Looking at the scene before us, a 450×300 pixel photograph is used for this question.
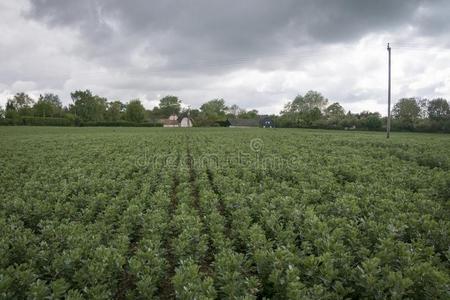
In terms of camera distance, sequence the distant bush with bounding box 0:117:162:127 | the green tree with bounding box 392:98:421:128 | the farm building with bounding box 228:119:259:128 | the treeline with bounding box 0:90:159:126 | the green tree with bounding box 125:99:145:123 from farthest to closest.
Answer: the farm building with bounding box 228:119:259:128 < the green tree with bounding box 125:99:145:123 < the green tree with bounding box 392:98:421:128 < the treeline with bounding box 0:90:159:126 < the distant bush with bounding box 0:117:162:127

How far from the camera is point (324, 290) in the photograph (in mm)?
3855

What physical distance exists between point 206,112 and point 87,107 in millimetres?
66017

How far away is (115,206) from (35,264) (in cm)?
263

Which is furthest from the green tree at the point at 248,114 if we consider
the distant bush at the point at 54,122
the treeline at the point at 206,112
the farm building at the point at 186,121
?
the distant bush at the point at 54,122

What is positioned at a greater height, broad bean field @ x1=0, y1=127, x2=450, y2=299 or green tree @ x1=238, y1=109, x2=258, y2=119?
green tree @ x1=238, y1=109, x2=258, y2=119

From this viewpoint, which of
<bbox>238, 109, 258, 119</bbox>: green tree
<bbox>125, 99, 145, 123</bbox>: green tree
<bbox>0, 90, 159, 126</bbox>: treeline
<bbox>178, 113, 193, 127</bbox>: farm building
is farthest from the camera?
<bbox>238, 109, 258, 119</bbox>: green tree

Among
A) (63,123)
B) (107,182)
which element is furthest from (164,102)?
(107,182)

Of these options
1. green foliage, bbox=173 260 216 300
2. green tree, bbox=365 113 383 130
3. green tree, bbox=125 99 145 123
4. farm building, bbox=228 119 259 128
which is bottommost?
green foliage, bbox=173 260 216 300

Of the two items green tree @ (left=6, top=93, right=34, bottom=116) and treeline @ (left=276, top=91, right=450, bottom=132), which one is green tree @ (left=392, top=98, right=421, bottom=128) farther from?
green tree @ (left=6, top=93, right=34, bottom=116)

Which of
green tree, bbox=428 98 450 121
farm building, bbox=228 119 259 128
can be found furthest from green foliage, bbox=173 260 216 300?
farm building, bbox=228 119 259 128

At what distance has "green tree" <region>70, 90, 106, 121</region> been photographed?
10033cm

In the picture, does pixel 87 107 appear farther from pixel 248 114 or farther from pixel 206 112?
pixel 248 114

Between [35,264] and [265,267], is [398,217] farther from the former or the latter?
[35,264]

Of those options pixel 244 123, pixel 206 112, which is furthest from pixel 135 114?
pixel 206 112
